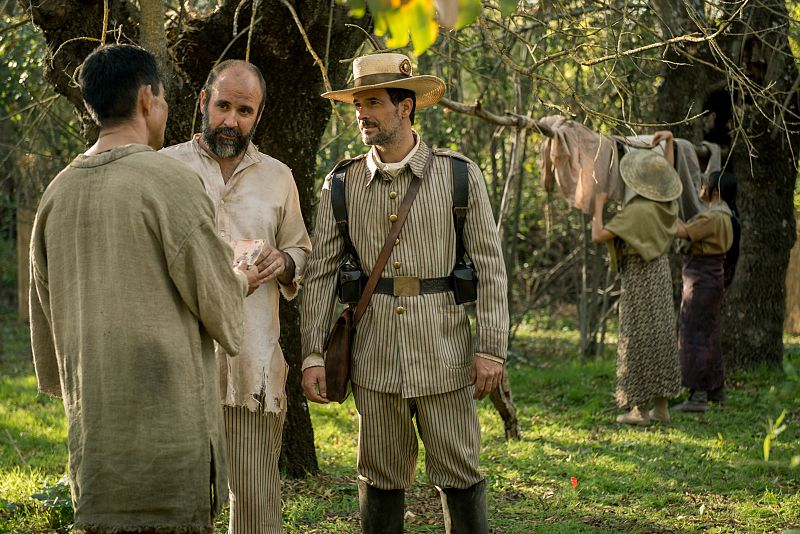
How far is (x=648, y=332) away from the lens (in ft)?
24.1

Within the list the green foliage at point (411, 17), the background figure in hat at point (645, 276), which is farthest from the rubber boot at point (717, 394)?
the green foliage at point (411, 17)

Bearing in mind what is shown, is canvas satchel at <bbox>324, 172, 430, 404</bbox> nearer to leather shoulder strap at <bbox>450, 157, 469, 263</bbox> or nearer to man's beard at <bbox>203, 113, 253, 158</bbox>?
leather shoulder strap at <bbox>450, 157, 469, 263</bbox>

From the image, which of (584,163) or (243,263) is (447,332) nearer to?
(243,263)

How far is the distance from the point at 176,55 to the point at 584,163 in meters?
3.02

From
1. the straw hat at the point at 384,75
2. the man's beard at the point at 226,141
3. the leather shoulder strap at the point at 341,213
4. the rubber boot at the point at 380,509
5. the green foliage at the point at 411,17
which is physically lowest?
the rubber boot at the point at 380,509

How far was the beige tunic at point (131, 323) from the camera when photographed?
2787 mm

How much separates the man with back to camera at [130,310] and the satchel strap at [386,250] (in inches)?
39.6

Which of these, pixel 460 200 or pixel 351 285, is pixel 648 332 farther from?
pixel 351 285

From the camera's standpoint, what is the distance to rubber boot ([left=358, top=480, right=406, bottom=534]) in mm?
3939

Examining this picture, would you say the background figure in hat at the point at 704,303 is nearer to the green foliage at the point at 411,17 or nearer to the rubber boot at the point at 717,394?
the rubber boot at the point at 717,394

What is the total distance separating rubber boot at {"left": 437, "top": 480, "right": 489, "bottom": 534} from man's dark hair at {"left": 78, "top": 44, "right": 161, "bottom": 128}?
6.26 ft

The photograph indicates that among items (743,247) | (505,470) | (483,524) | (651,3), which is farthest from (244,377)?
(743,247)

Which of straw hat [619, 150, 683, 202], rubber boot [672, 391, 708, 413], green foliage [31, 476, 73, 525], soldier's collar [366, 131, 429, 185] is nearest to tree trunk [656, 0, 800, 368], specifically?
rubber boot [672, 391, 708, 413]

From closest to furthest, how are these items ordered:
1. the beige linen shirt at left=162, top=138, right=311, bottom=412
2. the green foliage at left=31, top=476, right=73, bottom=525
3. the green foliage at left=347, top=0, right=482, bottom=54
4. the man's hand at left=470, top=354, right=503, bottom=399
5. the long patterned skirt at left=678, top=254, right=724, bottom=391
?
the green foliage at left=347, top=0, right=482, bottom=54
the beige linen shirt at left=162, top=138, right=311, bottom=412
the man's hand at left=470, top=354, right=503, bottom=399
the green foliage at left=31, top=476, right=73, bottom=525
the long patterned skirt at left=678, top=254, right=724, bottom=391
